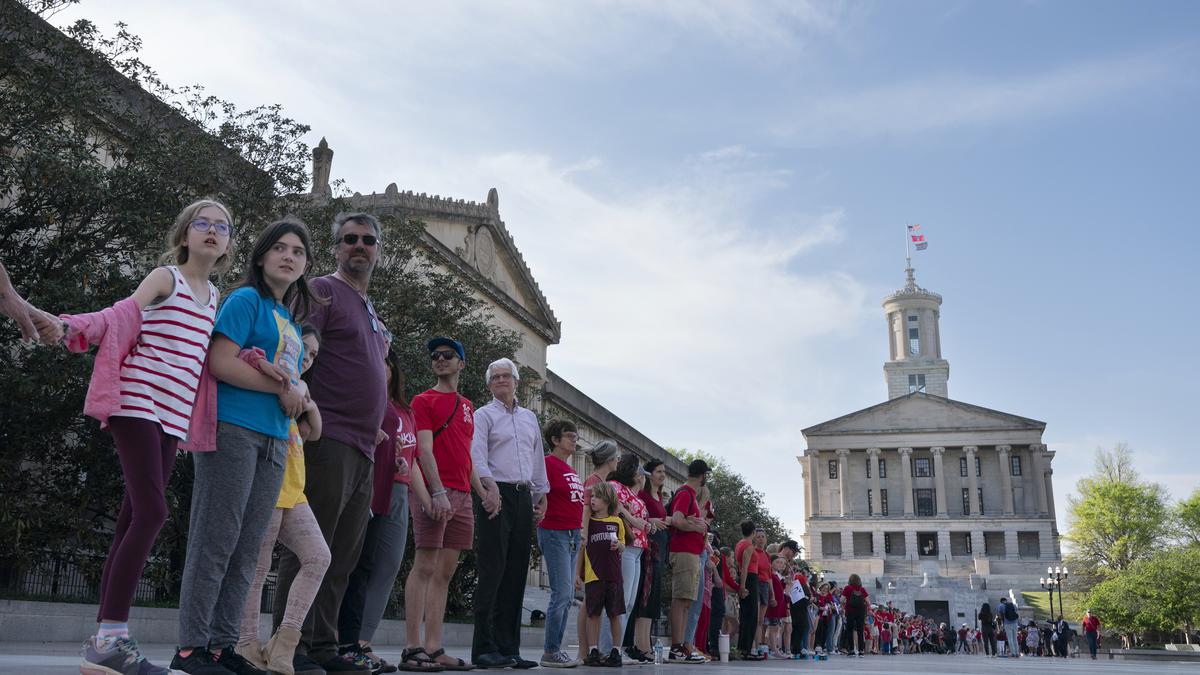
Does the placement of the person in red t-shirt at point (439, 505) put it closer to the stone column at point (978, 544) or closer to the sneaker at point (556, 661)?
the sneaker at point (556, 661)

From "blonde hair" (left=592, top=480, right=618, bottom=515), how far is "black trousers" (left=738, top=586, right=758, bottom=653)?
4.87 meters

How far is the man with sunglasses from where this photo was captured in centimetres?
425

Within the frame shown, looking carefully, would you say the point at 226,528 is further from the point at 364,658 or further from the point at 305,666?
Result: the point at 364,658

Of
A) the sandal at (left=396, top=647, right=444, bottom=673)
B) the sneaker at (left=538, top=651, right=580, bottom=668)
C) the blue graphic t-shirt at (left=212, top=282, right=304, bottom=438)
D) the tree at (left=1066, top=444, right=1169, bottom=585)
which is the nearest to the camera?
the blue graphic t-shirt at (left=212, top=282, right=304, bottom=438)

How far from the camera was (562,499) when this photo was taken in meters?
7.43

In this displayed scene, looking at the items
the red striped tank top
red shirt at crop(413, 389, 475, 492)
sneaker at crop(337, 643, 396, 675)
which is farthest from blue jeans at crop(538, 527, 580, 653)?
the red striped tank top

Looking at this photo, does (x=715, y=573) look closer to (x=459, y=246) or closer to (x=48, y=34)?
(x=48, y=34)

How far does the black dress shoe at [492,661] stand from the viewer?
6.25 metres

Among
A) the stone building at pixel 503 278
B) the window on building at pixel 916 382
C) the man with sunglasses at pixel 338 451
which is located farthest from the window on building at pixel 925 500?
the man with sunglasses at pixel 338 451

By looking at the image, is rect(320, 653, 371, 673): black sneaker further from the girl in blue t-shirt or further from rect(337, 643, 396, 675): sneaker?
the girl in blue t-shirt

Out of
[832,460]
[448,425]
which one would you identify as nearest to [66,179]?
[448,425]

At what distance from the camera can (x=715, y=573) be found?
37.8 ft

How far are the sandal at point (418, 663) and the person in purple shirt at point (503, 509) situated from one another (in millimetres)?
755

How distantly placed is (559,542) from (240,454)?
13.1ft
